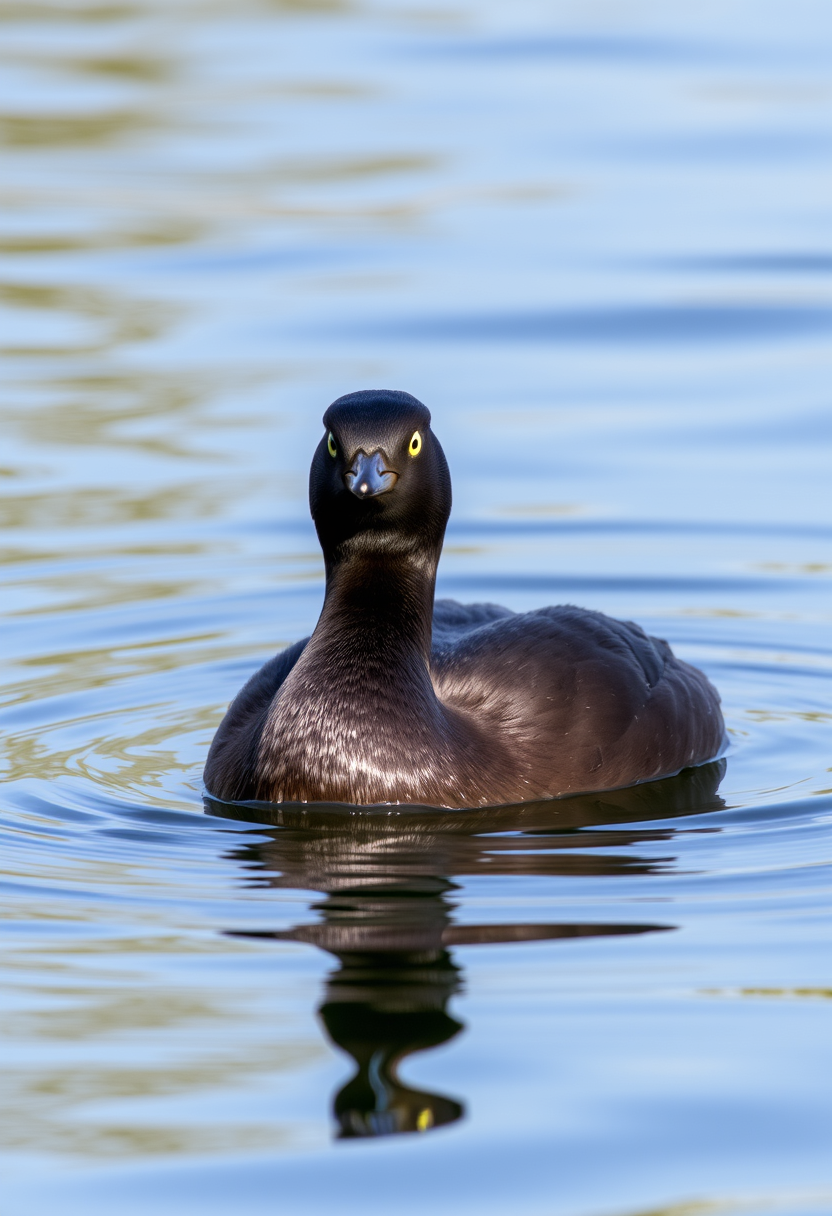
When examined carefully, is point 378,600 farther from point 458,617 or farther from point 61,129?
point 61,129

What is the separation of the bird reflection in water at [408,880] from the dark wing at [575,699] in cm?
10

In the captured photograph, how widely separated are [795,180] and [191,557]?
9476 millimetres

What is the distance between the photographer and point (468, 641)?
29.1ft

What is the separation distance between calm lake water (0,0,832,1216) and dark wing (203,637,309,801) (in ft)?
0.54

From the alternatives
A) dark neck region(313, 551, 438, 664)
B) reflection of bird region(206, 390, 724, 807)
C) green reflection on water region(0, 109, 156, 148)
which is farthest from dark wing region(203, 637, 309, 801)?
green reflection on water region(0, 109, 156, 148)

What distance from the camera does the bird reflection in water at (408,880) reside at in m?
5.79

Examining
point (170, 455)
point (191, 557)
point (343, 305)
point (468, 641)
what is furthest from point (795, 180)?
point (468, 641)

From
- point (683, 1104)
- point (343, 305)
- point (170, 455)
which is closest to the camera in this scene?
point (683, 1104)

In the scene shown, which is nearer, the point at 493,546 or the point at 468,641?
the point at 468,641

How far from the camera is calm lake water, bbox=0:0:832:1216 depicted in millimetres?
5469

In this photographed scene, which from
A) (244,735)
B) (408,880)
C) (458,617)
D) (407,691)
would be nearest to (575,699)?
(407,691)

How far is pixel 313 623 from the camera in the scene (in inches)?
439

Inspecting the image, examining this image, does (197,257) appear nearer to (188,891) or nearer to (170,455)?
(170,455)

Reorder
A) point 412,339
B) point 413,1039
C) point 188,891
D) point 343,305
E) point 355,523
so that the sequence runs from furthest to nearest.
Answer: point 343,305, point 412,339, point 355,523, point 188,891, point 413,1039
